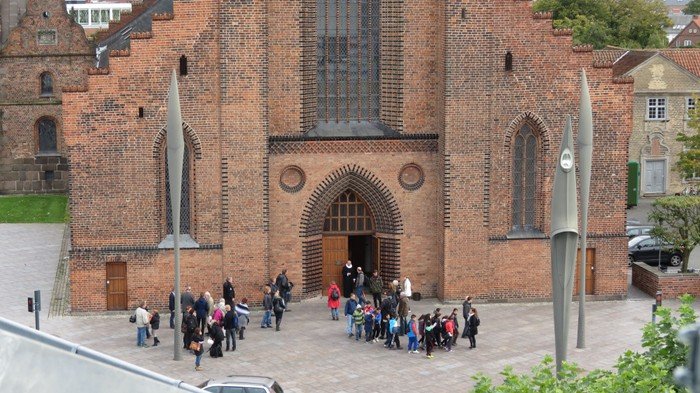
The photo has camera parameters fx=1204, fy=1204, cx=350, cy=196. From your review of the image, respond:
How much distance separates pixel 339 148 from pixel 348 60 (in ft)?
7.91

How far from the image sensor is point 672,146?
54656 millimetres

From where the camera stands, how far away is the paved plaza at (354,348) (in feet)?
83.3

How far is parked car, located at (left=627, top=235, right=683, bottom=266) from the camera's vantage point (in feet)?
124

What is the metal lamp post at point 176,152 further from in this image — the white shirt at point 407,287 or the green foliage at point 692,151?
the green foliage at point 692,151

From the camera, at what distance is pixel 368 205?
3306cm

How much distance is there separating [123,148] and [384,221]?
24.1 feet

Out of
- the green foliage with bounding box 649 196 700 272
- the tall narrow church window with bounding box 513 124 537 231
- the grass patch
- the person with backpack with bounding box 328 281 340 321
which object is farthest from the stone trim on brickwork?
the grass patch

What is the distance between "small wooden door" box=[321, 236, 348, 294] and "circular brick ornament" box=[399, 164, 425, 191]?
2.27 metres

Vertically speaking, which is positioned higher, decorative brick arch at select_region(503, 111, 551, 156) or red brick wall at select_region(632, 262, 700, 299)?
decorative brick arch at select_region(503, 111, 551, 156)

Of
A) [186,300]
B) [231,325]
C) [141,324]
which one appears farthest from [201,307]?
[141,324]

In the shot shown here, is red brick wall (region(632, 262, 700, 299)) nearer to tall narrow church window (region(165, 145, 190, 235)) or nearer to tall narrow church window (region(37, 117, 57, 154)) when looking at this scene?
tall narrow church window (region(165, 145, 190, 235))

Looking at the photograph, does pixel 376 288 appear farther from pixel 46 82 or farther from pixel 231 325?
pixel 46 82

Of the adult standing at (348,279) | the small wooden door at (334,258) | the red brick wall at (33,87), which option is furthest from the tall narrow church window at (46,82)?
the adult standing at (348,279)

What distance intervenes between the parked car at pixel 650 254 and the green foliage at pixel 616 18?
39624 mm
